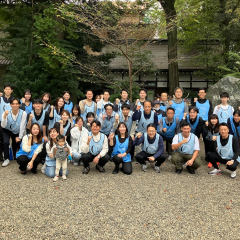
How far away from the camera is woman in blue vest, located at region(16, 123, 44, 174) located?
505 cm

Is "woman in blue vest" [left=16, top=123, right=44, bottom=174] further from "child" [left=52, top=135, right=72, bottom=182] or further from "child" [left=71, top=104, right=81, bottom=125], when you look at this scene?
"child" [left=71, top=104, right=81, bottom=125]

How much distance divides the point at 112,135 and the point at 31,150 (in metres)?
1.90

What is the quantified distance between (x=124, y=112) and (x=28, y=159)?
8.79 feet

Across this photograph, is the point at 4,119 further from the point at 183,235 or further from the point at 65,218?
the point at 183,235

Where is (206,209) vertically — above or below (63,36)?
below

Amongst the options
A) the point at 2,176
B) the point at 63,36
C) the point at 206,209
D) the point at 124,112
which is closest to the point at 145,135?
the point at 124,112

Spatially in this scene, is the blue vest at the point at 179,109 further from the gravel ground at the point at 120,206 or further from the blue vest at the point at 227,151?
the gravel ground at the point at 120,206

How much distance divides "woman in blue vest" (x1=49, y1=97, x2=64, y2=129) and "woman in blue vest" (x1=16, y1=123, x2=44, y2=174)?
119 centimetres

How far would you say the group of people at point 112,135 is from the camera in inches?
203

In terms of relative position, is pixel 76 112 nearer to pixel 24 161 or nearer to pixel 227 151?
pixel 24 161

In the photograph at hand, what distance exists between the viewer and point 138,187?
4586mm

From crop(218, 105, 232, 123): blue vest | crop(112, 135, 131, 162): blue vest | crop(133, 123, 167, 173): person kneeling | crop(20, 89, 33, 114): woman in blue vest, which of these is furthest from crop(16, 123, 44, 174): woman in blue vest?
crop(218, 105, 232, 123): blue vest

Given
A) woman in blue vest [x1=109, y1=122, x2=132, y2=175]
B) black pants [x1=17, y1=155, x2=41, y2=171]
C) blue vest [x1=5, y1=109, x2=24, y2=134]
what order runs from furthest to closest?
blue vest [x1=5, y1=109, x2=24, y2=134]
woman in blue vest [x1=109, y1=122, x2=132, y2=175]
black pants [x1=17, y1=155, x2=41, y2=171]

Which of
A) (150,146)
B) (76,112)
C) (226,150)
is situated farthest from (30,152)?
(226,150)
